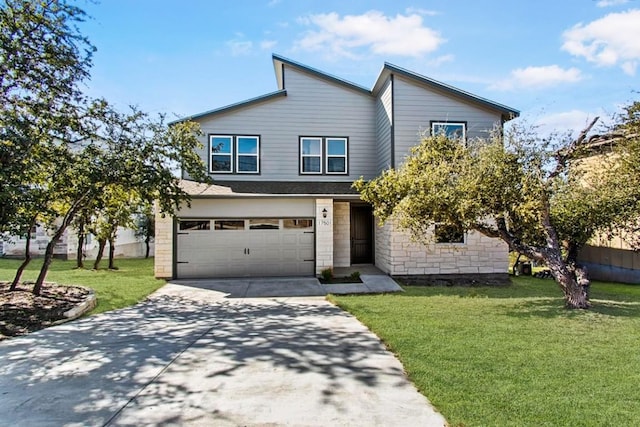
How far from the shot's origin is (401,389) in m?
4.17

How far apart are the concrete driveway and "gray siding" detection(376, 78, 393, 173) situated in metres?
7.54

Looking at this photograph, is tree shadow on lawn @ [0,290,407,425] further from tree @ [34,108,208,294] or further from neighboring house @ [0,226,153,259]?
neighboring house @ [0,226,153,259]

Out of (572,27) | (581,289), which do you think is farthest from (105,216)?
(572,27)

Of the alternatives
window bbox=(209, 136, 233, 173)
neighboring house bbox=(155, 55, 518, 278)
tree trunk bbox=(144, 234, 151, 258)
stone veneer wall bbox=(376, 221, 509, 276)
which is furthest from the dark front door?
tree trunk bbox=(144, 234, 151, 258)

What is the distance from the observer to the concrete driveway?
11.9 feet

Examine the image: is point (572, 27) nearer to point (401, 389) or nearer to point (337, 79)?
point (337, 79)

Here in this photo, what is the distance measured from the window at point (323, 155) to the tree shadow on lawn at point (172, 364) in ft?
25.4

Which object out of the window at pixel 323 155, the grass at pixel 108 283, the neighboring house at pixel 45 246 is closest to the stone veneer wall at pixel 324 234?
the window at pixel 323 155

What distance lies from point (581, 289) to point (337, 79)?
34.7 feet

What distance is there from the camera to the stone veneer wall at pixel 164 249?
12.8 metres

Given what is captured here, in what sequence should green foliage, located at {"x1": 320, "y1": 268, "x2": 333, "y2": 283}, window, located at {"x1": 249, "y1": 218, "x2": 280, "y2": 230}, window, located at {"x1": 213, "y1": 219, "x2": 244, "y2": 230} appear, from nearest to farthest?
green foliage, located at {"x1": 320, "y1": 268, "x2": 333, "y2": 283} → window, located at {"x1": 213, "y1": 219, "x2": 244, "y2": 230} → window, located at {"x1": 249, "y1": 218, "x2": 280, "y2": 230}

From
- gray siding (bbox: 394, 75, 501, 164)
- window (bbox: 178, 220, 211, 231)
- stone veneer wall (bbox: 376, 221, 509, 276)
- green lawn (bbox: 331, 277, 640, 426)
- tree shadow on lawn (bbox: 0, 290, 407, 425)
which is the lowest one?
tree shadow on lawn (bbox: 0, 290, 407, 425)

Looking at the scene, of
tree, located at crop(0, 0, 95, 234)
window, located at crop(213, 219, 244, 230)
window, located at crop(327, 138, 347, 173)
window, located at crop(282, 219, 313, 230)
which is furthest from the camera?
window, located at crop(327, 138, 347, 173)

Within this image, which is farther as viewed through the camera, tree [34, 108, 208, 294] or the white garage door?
the white garage door
